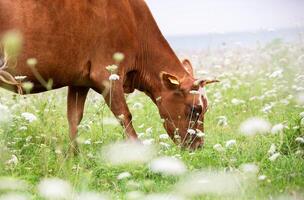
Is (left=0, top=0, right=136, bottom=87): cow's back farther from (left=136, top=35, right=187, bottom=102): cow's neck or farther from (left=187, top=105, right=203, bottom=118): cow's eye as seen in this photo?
(left=187, top=105, right=203, bottom=118): cow's eye

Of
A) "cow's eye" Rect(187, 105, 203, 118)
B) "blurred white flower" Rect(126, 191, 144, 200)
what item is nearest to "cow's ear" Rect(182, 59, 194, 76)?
"cow's eye" Rect(187, 105, 203, 118)

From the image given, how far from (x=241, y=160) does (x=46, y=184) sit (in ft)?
7.40

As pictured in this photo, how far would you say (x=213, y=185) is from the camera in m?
4.29

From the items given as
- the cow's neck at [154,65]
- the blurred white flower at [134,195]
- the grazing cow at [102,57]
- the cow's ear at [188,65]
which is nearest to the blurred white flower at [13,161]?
the blurred white flower at [134,195]

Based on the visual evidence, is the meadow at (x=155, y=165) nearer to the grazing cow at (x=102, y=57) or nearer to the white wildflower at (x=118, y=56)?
the grazing cow at (x=102, y=57)

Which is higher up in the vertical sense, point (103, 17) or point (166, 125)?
point (103, 17)

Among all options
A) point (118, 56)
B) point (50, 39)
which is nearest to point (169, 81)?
point (118, 56)

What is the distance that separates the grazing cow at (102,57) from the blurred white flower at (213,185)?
5.06ft

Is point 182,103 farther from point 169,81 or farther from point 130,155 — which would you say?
point 130,155

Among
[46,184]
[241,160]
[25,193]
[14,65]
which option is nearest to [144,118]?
[14,65]

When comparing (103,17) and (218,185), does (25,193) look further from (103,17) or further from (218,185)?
(103,17)

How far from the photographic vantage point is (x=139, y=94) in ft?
38.6

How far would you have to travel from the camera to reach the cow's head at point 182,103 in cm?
727

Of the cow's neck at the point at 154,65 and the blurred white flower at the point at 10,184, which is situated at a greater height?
the cow's neck at the point at 154,65
